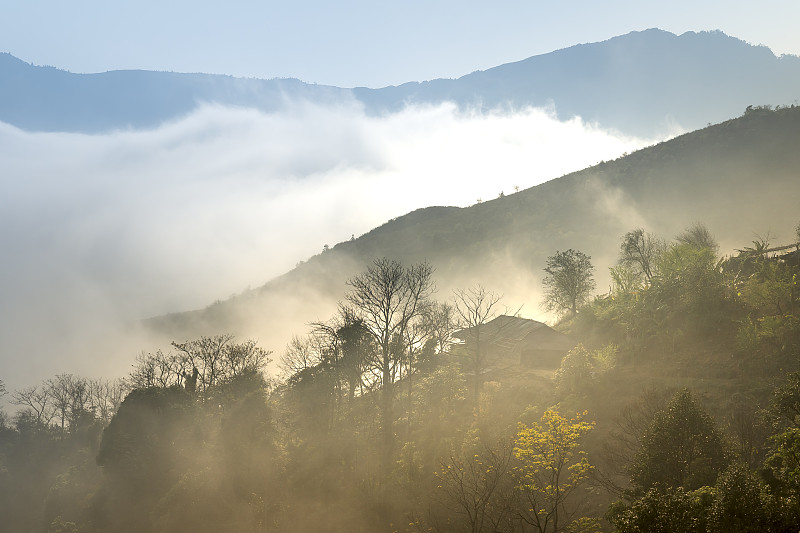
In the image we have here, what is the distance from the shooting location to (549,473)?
27750mm

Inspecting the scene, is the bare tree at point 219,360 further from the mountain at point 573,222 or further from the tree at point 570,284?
the mountain at point 573,222

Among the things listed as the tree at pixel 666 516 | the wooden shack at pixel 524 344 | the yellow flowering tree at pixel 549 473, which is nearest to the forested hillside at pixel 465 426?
the tree at pixel 666 516

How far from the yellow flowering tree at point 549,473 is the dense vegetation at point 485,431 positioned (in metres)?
0.16

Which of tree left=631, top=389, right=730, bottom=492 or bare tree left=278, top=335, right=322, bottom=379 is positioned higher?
bare tree left=278, top=335, right=322, bottom=379

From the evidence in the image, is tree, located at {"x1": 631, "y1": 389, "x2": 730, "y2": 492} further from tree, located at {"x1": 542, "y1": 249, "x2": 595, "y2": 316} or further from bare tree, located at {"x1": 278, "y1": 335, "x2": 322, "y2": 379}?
tree, located at {"x1": 542, "y1": 249, "x2": 595, "y2": 316}

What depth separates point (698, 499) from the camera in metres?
14.0

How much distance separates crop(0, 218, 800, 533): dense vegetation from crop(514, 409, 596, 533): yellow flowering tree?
16 cm

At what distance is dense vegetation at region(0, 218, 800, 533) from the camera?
19109mm

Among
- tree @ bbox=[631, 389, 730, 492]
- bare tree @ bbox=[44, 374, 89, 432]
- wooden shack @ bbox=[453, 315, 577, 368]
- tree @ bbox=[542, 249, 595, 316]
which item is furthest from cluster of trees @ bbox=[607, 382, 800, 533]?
bare tree @ bbox=[44, 374, 89, 432]

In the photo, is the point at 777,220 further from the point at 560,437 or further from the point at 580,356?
the point at 560,437

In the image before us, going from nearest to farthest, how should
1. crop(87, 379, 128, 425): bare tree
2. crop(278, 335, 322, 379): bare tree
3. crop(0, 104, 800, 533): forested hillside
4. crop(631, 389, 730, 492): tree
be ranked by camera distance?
crop(631, 389, 730, 492): tree → crop(0, 104, 800, 533): forested hillside → crop(278, 335, 322, 379): bare tree → crop(87, 379, 128, 425): bare tree

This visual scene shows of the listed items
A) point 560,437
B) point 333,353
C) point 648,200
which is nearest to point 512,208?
point 648,200

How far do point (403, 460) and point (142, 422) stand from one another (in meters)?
28.1

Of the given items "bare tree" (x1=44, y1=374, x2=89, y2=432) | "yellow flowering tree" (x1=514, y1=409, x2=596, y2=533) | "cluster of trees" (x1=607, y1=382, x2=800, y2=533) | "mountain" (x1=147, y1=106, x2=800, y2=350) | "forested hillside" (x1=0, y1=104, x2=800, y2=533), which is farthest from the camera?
"mountain" (x1=147, y1=106, x2=800, y2=350)
